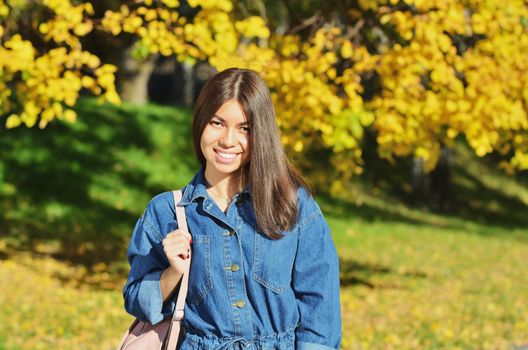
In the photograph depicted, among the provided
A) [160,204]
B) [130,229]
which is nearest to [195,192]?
[160,204]

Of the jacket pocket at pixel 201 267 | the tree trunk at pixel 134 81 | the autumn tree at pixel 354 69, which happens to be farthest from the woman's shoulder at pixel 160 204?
the tree trunk at pixel 134 81

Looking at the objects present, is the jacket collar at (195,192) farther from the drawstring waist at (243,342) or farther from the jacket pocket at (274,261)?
→ the drawstring waist at (243,342)

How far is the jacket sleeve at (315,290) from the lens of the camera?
246 centimetres

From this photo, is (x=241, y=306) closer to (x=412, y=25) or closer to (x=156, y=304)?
(x=156, y=304)

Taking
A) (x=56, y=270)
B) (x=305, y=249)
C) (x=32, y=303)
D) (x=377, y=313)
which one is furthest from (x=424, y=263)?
(x=305, y=249)

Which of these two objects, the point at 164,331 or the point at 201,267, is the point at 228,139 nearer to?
the point at 201,267

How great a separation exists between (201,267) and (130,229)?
1020cm

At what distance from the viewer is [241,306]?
2.44 m

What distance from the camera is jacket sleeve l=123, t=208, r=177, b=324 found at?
2502mm

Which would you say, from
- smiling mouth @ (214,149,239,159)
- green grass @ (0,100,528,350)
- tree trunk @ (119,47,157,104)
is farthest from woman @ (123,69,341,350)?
tree trunk @ (119,47,157,104)

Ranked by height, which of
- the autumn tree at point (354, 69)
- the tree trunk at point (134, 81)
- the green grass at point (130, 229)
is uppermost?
the tree trunk at point (134, 81)

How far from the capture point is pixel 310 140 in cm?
761

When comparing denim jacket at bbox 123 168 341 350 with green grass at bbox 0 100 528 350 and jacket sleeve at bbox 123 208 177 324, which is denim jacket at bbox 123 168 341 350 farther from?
green grass at bbox 0 100 528 350

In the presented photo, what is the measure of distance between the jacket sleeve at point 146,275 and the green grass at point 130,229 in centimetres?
395
